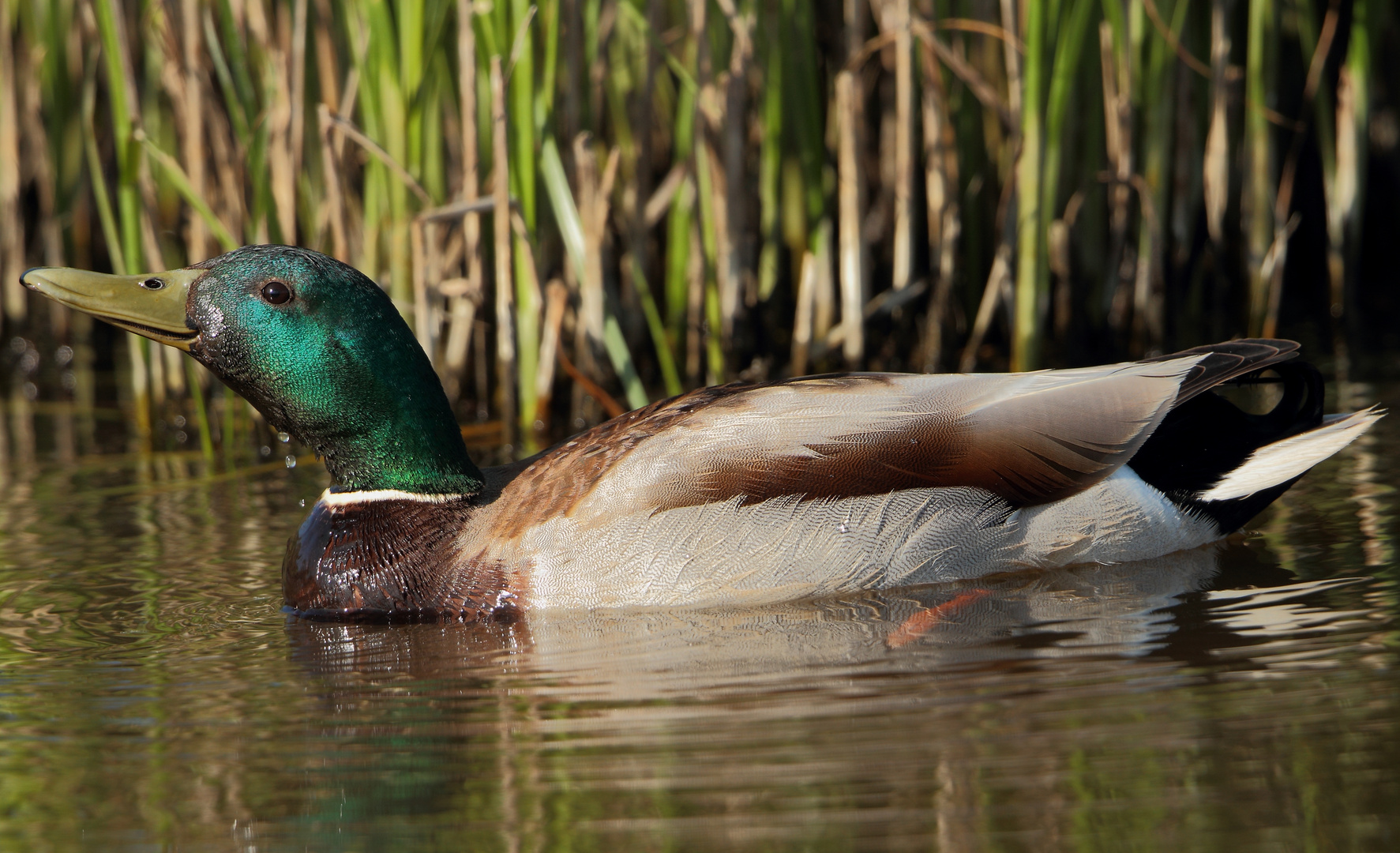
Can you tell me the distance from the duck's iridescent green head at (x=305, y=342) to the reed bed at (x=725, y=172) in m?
1.69

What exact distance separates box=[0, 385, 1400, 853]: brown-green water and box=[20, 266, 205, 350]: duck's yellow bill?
77cm

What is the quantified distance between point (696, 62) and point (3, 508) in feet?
10.6

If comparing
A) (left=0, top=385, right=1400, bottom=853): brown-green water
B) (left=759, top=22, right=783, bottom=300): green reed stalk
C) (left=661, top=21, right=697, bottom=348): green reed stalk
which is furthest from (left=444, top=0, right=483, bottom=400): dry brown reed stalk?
(left=0, top=385, right=1400, bottom=853): brown-green water

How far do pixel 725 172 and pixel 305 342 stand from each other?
277 centimetres

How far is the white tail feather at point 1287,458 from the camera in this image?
4.64 meters

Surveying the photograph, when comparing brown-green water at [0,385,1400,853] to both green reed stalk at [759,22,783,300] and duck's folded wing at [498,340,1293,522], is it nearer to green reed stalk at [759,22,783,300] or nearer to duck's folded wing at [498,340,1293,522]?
duck's folded wing at [498,340,1293,522]

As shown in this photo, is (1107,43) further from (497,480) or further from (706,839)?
(706,839)

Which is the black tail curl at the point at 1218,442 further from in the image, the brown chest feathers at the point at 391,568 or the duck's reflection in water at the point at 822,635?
the brown chest feathers at the point at 391,568

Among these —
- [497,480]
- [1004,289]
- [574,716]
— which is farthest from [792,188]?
[574,716]

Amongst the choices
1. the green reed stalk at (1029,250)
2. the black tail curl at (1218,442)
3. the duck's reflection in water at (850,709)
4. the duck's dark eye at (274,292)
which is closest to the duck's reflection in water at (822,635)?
the duck's reflection in water at (850,709)

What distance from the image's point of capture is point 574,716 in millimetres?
3336

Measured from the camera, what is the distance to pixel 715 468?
428cm

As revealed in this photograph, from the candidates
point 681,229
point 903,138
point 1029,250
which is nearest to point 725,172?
point 681,229

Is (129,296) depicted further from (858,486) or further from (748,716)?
(748,716)
